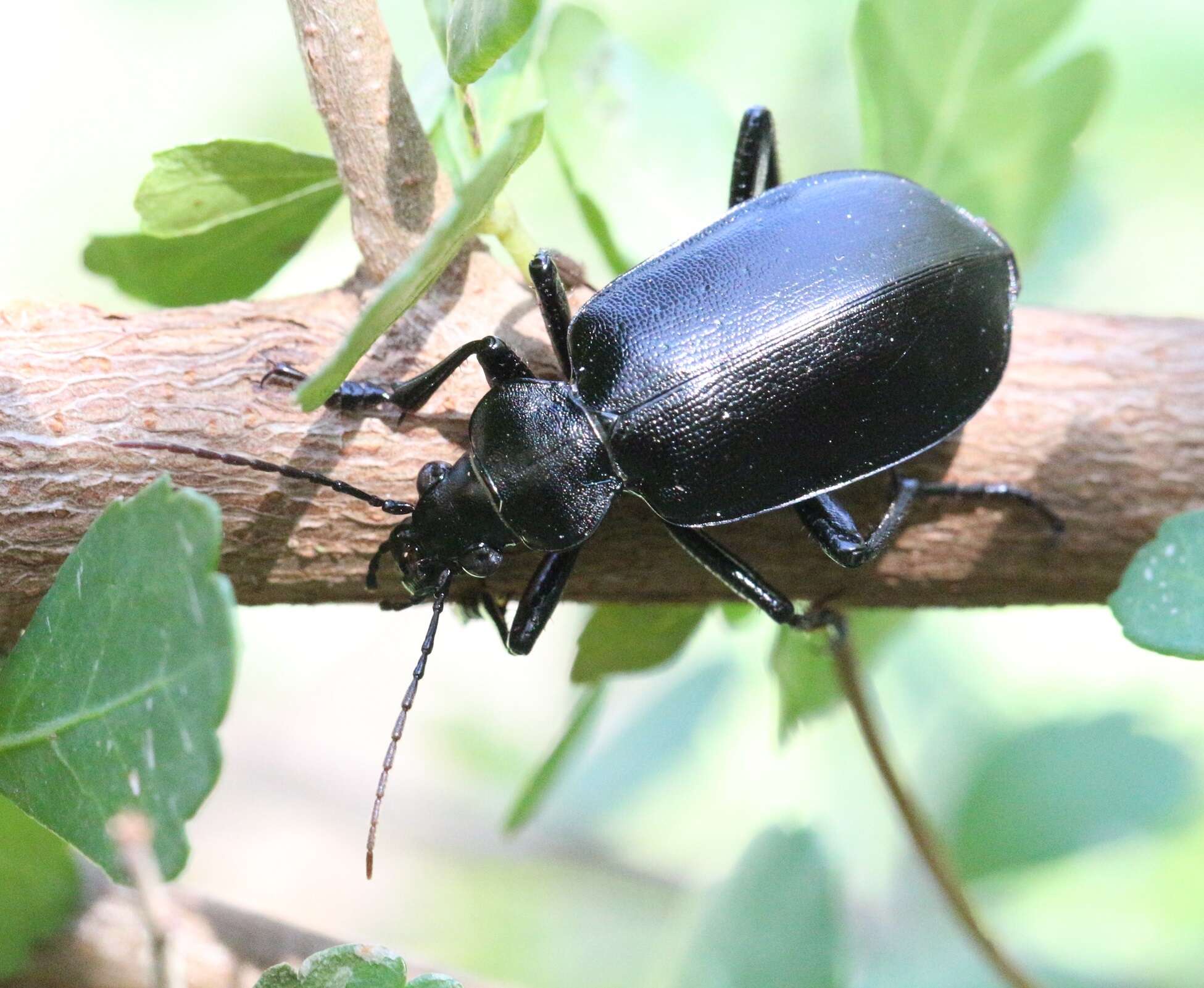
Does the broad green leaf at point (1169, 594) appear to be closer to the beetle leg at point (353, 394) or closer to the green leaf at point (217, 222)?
the beetle leg at point (353, 394)

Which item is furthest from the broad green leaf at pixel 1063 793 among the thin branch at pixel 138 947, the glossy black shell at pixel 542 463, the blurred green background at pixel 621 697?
the thin branch at pixel 138 947

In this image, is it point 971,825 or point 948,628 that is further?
point 948,628

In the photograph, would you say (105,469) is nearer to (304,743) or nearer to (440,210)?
(440,210)

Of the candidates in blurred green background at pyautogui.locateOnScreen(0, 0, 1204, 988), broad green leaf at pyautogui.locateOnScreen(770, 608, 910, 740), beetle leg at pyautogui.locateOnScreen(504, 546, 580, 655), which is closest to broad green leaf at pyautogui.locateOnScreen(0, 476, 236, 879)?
beetle leg at pyautogui.locateOnScreen(504, 546, 580, 655)

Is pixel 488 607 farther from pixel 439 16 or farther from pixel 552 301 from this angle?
pixel 439 16

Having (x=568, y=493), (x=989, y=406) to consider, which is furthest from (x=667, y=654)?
(x=989, y=406)

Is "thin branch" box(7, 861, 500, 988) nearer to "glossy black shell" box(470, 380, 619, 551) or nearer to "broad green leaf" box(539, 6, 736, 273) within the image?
"glossy black shell" box(470, 380, 619, 551)
